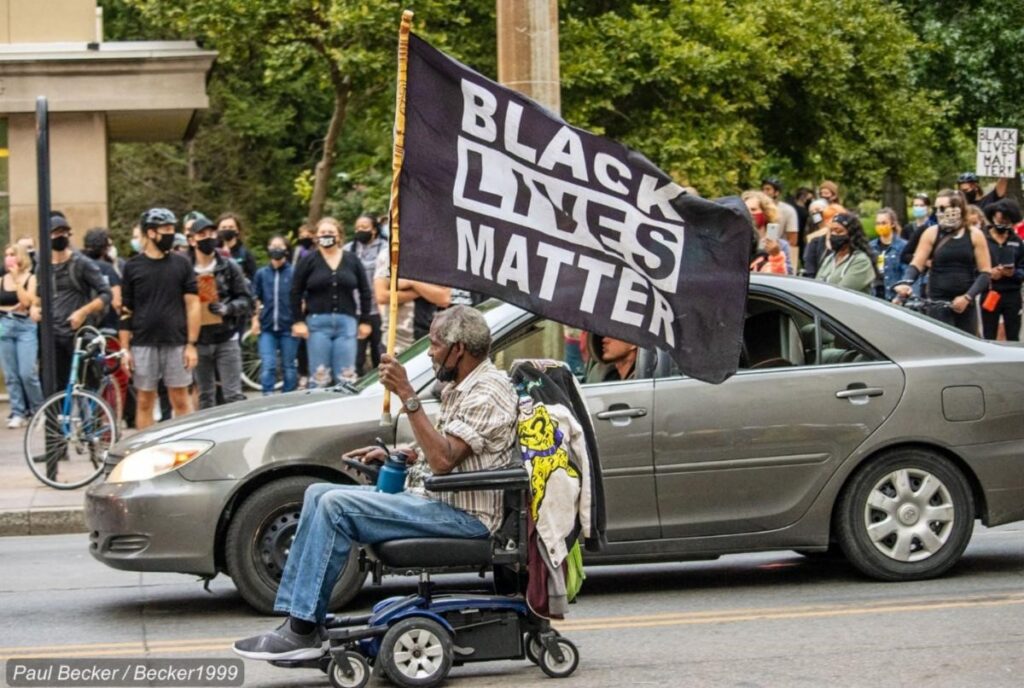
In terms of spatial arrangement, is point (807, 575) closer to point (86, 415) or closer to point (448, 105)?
point (448, 105)

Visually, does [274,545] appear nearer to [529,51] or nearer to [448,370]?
[448,370]

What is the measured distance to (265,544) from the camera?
8.14 m

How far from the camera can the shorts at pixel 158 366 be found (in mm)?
13273

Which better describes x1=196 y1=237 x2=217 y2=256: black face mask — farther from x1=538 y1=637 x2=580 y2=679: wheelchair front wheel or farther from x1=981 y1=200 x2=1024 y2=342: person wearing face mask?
x1=538 y1=637 x2=580 y2=679: wheelchair front wheel

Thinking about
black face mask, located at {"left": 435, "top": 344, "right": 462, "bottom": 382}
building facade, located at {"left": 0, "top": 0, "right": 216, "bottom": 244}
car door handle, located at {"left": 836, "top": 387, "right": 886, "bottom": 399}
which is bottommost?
car door handle, located at {"left": 836, "top": 387, "right": 886, "bottom": 399}

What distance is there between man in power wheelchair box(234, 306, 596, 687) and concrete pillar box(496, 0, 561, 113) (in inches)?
213

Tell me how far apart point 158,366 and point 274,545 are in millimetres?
5526

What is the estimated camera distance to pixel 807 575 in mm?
9117

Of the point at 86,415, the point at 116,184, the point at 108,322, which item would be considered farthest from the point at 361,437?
the point at 116,184

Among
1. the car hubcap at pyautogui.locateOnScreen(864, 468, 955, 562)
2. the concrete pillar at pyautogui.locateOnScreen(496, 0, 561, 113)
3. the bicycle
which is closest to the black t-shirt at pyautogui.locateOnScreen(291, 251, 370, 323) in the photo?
the bicycle

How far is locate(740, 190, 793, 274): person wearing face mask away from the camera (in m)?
15.2

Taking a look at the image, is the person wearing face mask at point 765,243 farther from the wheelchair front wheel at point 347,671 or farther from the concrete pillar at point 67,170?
the wheelchair front wheel at point 347,671

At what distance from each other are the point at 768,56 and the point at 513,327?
1556 cm

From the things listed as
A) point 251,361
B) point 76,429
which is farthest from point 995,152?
point 76,429
